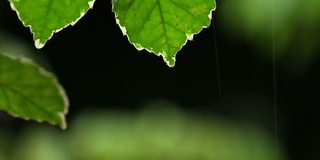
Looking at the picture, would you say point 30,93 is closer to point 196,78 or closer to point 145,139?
point 145,139

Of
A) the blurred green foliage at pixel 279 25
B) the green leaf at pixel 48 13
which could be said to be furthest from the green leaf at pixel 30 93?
the blurred green foliage at pixel 279 25

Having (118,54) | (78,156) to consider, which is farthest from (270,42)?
(78,156)

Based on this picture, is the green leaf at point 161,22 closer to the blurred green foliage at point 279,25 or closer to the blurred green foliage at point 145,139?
the blurred green foliage at point 279,25

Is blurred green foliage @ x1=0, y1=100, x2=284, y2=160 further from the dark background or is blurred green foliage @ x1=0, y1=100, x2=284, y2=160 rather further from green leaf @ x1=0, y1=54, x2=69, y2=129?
green leaf @ x1=0, y1=54, x2=69, y2=129

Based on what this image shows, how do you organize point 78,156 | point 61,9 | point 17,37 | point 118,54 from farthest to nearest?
1. point 118,54
2. point 78,156
3. point 17,37
4. point 61,9

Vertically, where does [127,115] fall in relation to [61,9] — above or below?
below

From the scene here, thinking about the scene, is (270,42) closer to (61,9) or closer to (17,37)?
(17,37)
